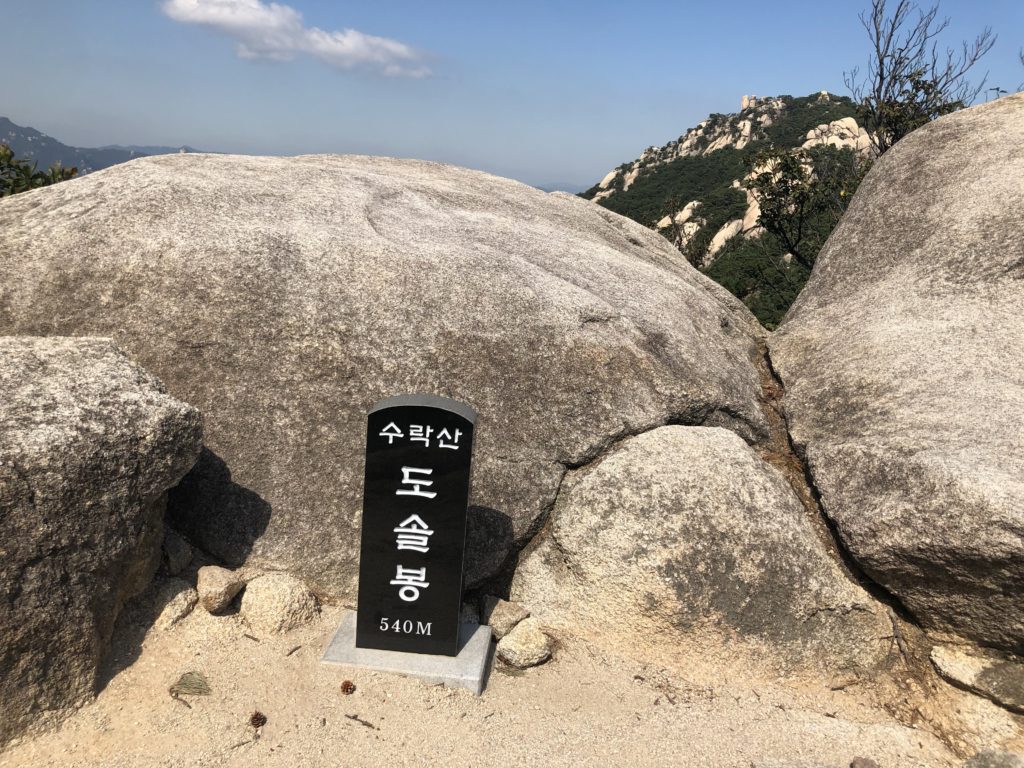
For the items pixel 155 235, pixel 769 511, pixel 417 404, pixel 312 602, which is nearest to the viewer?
pixel 417 404

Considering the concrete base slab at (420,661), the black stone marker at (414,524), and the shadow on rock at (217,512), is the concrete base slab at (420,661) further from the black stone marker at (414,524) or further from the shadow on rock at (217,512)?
the shadow on rock at (217,512)

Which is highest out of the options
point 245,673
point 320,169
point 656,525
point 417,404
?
point 320,169

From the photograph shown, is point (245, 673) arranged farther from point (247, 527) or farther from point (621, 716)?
point (621, 716)

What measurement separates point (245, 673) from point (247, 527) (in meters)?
1.30

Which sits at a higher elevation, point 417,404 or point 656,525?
point 417,404

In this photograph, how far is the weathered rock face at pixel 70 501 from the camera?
186 inches

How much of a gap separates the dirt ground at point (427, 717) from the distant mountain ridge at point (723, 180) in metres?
22.7

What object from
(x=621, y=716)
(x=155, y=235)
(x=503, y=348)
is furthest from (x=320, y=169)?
(x=621, y=716)

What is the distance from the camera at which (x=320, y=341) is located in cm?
713

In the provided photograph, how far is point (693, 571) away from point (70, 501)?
5043 millimetres

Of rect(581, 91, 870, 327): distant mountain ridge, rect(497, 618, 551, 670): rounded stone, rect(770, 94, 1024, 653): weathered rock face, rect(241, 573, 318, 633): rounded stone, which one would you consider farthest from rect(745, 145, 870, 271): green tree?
rect(241, 573, 318, 633): rounded stone

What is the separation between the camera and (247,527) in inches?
255

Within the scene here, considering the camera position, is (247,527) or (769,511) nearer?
(247,527)

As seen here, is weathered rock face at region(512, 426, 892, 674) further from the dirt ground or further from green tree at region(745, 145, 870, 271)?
green tree at region(745, 145, 870, 271)
